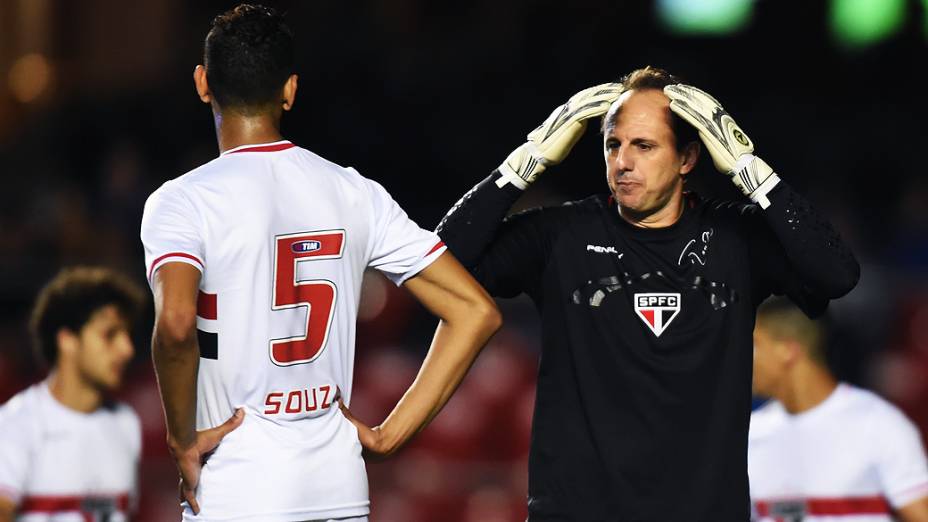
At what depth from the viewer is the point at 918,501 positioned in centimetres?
505

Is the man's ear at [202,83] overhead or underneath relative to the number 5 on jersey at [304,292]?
overhead

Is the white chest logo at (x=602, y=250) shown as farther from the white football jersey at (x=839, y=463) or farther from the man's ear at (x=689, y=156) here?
the white football jersey at (x=839, y=463)

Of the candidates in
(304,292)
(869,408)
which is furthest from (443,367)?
(869,408)

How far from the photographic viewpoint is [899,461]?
17.0 ft

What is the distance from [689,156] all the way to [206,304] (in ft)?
5.32

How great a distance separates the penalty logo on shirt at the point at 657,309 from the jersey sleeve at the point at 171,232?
1.33 m

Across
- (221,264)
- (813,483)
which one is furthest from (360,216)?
(813,483)

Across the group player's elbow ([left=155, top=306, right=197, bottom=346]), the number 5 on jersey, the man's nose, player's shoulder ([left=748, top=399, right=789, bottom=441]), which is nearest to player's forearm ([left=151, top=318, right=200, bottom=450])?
player's elbow ([left=155, top=306, right=197, bottom=346])

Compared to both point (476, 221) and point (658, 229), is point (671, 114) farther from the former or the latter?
point (476, 221)

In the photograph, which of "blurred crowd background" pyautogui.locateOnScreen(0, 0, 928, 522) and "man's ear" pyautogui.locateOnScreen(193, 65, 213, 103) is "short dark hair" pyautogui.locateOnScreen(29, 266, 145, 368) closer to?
"man's ear" pyautogui.locateOnScreen(193, 65, 213, 103)

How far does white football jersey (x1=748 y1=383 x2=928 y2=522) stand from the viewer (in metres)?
5.20

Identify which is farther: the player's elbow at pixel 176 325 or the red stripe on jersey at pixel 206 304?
the red stripe on jersey at pixel 206 304

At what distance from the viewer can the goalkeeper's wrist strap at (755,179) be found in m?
4.11

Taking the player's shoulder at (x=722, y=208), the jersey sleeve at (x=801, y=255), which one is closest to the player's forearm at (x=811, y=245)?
the jersey sleeve at (x=801, y=255)
